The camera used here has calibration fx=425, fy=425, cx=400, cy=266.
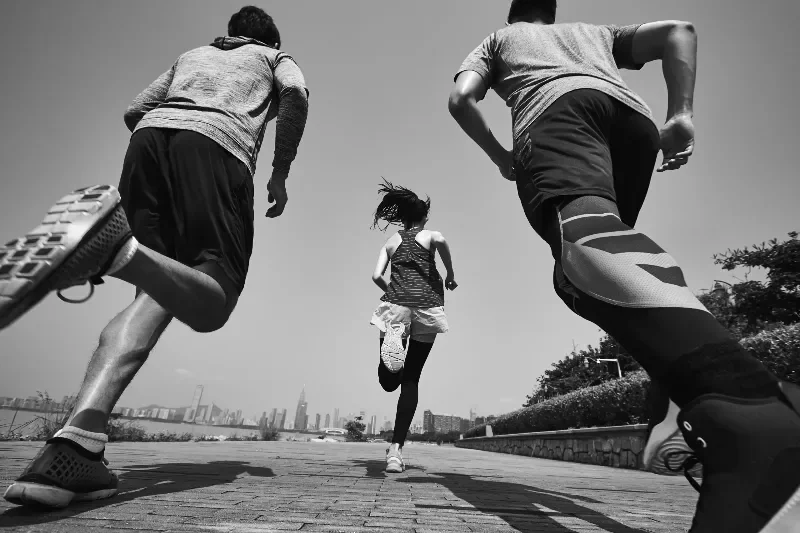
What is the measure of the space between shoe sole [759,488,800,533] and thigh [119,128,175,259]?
2.10 m

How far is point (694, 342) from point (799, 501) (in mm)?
281

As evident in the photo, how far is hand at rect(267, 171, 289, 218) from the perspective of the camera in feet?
8.22

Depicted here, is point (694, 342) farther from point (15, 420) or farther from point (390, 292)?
point (15, 420)

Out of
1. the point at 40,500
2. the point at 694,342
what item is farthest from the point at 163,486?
the point at 694,342

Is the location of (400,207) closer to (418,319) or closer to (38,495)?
(418,319)

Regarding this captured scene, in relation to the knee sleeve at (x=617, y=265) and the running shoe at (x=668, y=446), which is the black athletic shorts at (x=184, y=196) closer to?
the knee sleeve at (x=617, y=265)

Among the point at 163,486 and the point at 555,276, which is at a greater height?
the point at 555,276

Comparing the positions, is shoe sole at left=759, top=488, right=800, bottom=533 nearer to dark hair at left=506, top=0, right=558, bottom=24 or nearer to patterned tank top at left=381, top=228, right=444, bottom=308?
dark hair at left=506, top=0, right=558, bottom=24

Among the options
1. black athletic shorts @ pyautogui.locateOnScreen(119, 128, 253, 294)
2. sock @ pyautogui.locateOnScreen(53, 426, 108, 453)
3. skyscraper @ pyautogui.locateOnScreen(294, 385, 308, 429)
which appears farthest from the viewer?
skyscraper @ pyautogui.locateOnScreen(294, 385, 308, 429)

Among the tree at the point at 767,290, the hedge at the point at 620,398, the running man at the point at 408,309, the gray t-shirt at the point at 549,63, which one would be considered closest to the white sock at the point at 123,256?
the gray t-shirt at the point at 549,63

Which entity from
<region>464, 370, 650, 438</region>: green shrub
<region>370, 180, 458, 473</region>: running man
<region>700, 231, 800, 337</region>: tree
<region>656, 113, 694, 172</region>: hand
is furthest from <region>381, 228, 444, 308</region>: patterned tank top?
<region>700, 231, 800, 337</region>: tree

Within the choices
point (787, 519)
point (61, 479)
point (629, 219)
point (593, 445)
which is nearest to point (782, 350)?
point (593, 445)

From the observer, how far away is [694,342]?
2.74 ft

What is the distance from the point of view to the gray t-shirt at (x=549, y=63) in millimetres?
1444
